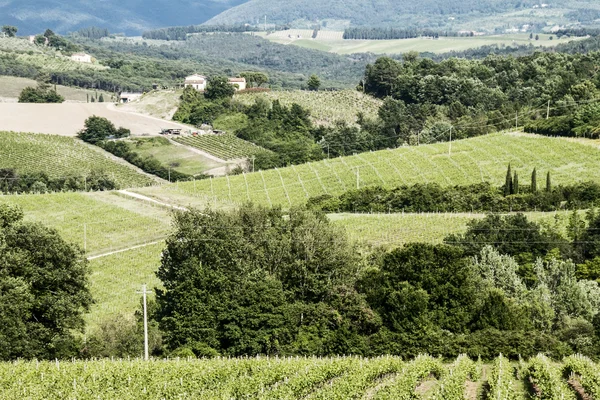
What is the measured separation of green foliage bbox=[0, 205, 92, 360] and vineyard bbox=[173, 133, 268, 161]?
86.2 meters

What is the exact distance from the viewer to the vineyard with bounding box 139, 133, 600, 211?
292 ft

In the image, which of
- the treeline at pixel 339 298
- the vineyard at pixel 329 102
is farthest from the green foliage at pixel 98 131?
the treeline at pixel 339 298

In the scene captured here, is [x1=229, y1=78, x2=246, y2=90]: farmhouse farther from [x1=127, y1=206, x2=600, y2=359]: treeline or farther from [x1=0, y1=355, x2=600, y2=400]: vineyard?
[x1=0, y1=355, x2=600, y2=400]: vineyard

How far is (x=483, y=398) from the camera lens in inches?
1246

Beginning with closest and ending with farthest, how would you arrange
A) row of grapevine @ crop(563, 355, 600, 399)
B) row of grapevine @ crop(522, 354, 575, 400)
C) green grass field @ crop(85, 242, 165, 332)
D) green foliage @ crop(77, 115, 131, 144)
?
row of grapevine @ crop(522, 354, 575, 400), row of grapevine @ crop(563, 355, 600, 399), green grass field @ crop(85, 242, 165, 332), green foliage @ crop(77, 115, 131, 144)

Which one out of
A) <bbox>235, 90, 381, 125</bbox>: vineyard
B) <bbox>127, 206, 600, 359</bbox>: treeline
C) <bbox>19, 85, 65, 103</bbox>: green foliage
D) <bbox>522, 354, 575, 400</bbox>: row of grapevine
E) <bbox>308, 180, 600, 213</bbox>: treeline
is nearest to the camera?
<bbox>522, 354, 575, 400</bbox>: row of grapevine

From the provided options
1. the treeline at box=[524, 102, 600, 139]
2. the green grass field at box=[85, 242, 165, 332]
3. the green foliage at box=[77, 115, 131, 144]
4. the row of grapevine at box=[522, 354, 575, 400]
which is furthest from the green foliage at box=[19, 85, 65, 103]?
the row of grapevine at box=[522, 354, 575, 400]

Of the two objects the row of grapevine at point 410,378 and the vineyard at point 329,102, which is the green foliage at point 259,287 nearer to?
the row of grapevine at point 410,378

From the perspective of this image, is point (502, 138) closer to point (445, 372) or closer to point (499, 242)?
point (499, 242)

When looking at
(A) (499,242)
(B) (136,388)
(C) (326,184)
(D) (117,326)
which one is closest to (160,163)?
(C) (326,184)

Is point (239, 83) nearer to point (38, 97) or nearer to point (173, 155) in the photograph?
point (38, 97)

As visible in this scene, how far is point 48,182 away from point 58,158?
757 inches

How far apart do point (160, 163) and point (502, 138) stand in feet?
146

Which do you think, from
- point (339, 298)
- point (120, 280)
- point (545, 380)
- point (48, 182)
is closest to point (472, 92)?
point (48, 182)
